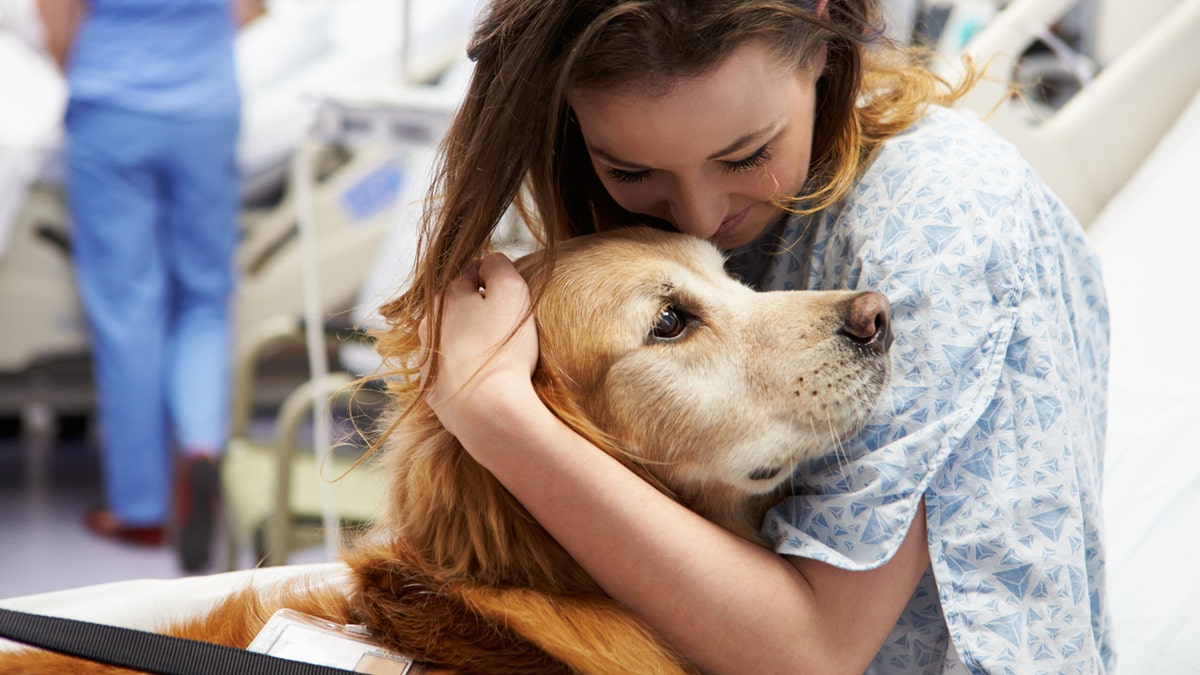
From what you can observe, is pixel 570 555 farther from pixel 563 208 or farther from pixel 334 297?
pixel 334 297

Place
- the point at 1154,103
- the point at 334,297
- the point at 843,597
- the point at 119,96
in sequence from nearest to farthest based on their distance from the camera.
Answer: the point at 843,597 → the point at 1154,103 → the point at 119,96 → the point at 334,297

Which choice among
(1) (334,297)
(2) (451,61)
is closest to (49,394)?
(1) (334,297)

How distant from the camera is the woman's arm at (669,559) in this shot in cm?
89

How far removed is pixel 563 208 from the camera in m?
1.23

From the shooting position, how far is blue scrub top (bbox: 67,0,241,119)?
118 inches

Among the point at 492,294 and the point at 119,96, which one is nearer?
the point at 492,294

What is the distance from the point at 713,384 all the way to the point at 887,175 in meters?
0.29

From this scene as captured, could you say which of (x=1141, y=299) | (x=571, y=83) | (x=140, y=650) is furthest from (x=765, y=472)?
(x=1141, y=299)

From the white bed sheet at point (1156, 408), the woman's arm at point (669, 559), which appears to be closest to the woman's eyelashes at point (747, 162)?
the woman's arm at point (669, 559)

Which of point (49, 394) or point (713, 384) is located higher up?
point (713, 384)

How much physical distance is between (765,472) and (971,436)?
8.1 inches

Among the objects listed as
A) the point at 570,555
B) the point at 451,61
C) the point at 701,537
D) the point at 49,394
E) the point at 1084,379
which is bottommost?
the point at 49,394

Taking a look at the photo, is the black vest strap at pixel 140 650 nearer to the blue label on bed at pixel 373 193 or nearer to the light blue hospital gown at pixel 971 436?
the light blue hospital gown at pixel 971 436

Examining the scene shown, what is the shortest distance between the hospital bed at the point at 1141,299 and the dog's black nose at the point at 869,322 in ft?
2.18
